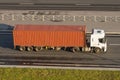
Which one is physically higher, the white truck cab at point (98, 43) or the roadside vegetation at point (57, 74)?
the white truck cab at point (98, 43)

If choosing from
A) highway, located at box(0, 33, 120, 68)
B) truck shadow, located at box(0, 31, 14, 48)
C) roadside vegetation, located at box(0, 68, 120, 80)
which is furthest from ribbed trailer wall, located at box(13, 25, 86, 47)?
roadside vegetation, located at box(0, 68, 120, 80)

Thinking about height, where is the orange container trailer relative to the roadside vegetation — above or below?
above

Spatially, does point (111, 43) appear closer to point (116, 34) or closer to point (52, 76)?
point (116, 34)

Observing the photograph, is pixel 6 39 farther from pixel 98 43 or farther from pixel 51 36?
pixel 98 43

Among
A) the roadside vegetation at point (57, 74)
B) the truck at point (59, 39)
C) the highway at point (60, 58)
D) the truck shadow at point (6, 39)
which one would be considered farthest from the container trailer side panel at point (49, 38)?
the roadside vegetation at point (57, 74)

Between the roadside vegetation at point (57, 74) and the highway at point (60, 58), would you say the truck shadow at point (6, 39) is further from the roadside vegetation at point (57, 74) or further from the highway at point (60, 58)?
the roadside vegetation at point (57, 74)

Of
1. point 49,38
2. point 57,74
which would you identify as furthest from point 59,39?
point 57,74

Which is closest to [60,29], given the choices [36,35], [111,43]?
[36,35]

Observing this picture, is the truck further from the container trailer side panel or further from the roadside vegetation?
the roadside vegetation
